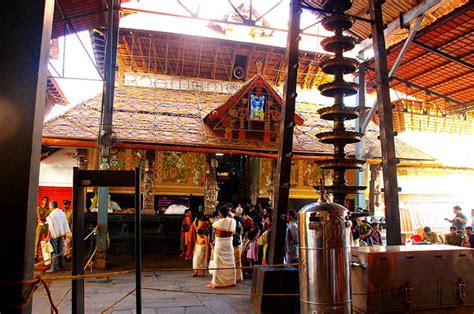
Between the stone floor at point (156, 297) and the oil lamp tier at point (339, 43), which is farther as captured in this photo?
the stone floor at point (156, 297)

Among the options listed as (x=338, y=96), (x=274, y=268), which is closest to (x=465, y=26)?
(x=338, y=96)

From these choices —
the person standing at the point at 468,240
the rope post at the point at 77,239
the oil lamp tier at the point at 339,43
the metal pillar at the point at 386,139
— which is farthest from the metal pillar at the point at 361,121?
the rope post at the point at 77,239

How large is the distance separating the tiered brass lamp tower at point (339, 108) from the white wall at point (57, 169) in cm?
1203

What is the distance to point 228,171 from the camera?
18969 mm

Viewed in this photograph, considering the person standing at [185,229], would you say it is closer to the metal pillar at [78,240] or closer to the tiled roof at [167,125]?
the tiled roof at [167,125]

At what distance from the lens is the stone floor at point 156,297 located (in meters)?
6.62

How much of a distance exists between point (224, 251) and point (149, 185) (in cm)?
565

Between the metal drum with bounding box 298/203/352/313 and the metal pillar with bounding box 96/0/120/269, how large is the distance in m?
7.47

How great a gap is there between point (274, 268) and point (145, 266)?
641 centimetres

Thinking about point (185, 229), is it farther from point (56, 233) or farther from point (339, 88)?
point (339, 88)

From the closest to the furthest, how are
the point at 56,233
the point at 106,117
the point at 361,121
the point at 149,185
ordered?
the point at 56,233
the point at 106,117
the point at 361,121
the point at 149,185

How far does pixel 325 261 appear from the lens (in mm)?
4320

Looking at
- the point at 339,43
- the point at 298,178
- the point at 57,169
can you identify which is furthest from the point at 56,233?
the point at 298,178

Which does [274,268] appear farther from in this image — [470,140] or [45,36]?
[470,140]
